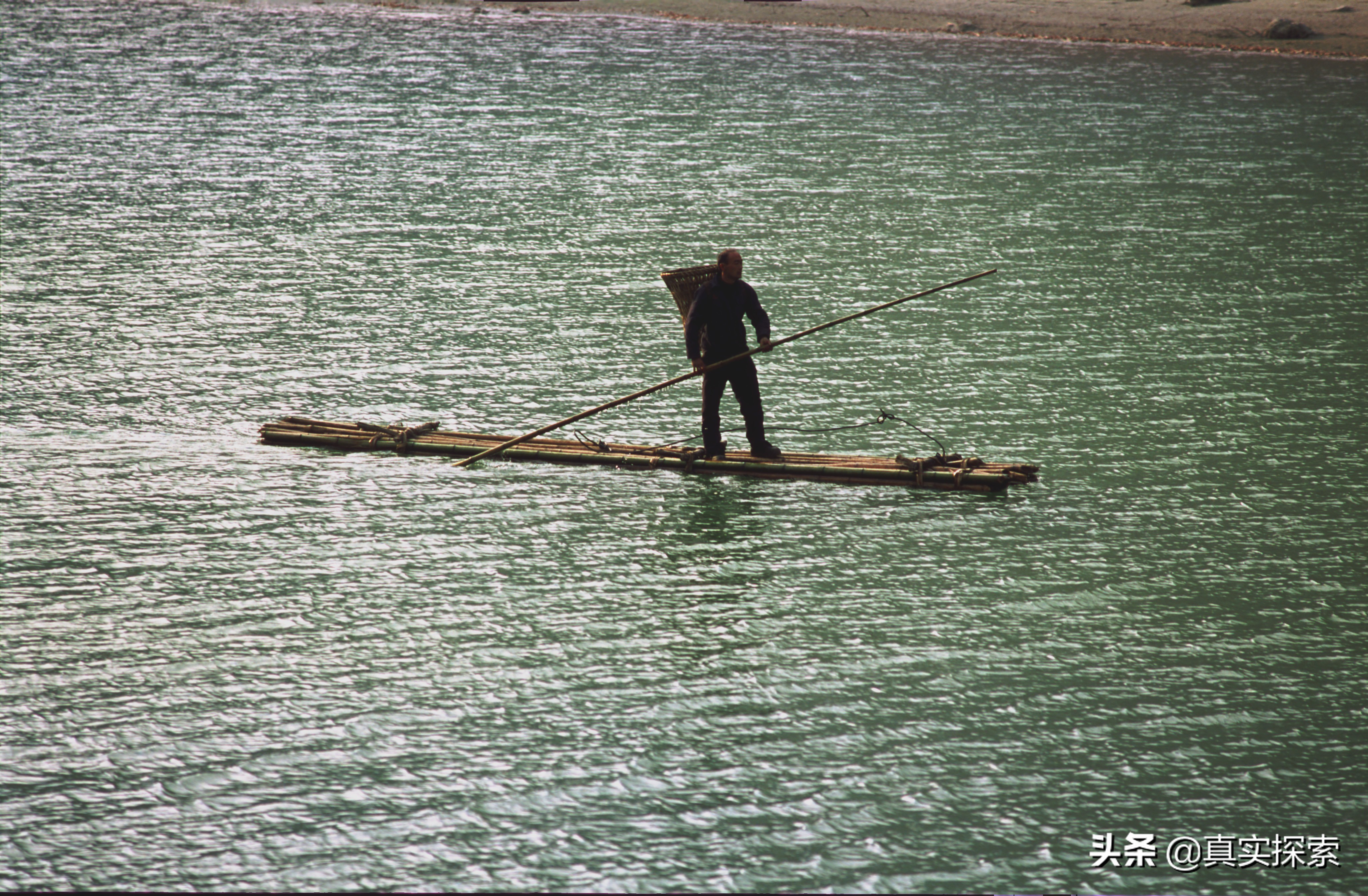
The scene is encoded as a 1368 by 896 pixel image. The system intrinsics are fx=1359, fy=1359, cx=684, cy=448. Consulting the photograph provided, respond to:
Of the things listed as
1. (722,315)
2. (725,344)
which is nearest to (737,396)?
(725,344)

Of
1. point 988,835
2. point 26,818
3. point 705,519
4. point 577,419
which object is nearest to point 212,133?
point 577,419

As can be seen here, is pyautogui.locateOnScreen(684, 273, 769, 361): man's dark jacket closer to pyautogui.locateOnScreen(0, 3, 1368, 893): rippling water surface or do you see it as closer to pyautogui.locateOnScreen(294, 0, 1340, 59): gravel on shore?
pyautogui.locateOnScreen(0, 3, 1368, 893): rippling water surface

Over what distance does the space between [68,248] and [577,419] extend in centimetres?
1433

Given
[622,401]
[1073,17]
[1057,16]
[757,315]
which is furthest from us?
[1057,16]

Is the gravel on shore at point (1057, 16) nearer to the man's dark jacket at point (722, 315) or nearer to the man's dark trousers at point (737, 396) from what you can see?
the man's dark jacket at point (722, 315)

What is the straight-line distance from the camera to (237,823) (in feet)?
29.8

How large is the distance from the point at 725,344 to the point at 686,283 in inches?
34.6

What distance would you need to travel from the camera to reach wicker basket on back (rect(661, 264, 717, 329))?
49.8 ft

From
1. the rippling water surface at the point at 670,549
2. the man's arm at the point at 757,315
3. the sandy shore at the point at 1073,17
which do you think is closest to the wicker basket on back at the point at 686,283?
the man's arm at the point at 757,315

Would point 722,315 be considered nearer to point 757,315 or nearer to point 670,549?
point 757,315

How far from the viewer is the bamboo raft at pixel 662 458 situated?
1473cm

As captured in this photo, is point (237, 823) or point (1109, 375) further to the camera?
point (1109, 375)

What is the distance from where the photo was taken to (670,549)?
13.4 m

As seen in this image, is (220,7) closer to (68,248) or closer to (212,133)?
(212,133)
